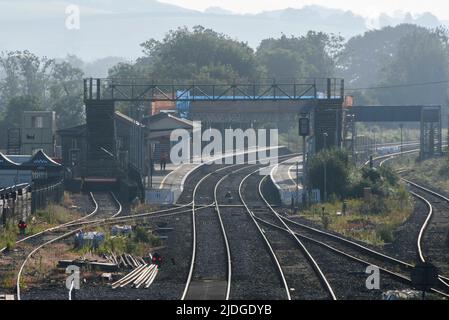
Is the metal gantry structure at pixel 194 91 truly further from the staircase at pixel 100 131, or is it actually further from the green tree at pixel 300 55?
the green tree at pixel 300 55

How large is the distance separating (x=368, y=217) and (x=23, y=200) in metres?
12.4

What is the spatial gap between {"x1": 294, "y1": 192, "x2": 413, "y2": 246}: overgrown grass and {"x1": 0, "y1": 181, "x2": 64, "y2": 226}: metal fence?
33.3 feet

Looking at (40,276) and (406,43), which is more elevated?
(406,43)

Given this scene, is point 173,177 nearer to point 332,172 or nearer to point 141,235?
point 332,172

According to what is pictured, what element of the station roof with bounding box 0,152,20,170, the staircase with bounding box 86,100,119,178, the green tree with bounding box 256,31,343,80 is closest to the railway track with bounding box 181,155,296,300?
the station roof with bounding box 0,152,20,170

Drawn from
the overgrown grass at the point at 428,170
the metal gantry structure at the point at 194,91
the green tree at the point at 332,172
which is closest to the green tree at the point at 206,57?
the metal gantry structure at the point at 194,91

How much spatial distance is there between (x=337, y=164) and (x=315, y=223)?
1020 cm

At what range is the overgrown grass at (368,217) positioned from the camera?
31.1 metres

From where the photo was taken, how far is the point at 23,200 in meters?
34.9

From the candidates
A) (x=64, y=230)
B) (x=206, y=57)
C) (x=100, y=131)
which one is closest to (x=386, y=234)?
(x=64, y=230)

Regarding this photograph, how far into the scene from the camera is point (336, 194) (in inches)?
1761

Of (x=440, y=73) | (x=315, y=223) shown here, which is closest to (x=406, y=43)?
(x=440, y=73)

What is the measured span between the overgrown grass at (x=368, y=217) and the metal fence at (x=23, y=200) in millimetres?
10163
